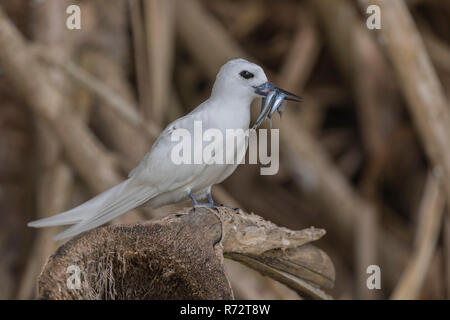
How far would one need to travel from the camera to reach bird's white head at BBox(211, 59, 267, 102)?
92 centimetres

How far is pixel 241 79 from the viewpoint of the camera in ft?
3.06

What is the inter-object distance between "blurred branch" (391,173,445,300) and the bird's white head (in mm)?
796

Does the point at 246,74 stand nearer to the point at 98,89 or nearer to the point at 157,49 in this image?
the point at 98,89

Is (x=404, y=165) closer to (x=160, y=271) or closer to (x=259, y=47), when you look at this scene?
(x=259, y=47)

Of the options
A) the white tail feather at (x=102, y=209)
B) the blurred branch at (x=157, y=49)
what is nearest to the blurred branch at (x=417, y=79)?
the blurred branch at (x=157, y=49)

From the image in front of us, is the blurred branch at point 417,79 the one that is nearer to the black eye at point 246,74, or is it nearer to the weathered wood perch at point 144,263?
the black eye at point 246,74

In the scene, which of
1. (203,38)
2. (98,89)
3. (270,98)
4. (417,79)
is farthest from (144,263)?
(203,38)

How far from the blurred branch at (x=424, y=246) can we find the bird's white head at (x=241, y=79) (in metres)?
0.80

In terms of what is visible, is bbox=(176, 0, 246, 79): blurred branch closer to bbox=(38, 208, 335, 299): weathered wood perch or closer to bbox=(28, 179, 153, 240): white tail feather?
bbox=(28, 179, 153, 240): white tail feather

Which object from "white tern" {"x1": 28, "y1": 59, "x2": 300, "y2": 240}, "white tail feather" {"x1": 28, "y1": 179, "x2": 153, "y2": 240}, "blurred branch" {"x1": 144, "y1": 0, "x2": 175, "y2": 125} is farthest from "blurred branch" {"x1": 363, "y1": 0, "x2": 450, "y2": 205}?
"white tail feather" {"x1": 28, "y1": 179, "x2": 153, "y2": 240}

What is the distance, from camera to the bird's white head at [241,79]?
925 millimetres

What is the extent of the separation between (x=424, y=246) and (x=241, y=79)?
2.80 ft

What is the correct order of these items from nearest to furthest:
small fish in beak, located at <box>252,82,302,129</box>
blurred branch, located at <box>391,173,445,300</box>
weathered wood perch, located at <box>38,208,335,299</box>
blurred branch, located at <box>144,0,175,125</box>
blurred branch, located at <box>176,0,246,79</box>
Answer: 1. weathered wood perch, located at <box>38,208,335,299</box>
2. small fish in beak, located at <box>252,82,302,129</box>
3. blurred branch, located at <box>391,173,445,300</box>
4. blurred branch, located at <box>144,0,175,125</box>
5. blurred branch, located at <box>176,0,246,79</box>

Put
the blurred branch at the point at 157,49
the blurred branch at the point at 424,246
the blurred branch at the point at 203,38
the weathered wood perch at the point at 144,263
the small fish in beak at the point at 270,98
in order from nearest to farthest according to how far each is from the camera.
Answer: the weathered wood perch at the point at 144,263, the small fish in beak at the point at 270,98, the blurred branch at the point at 424,246, the blurred branch at the point at 157,49, the blurred branch at the point at 203,38
